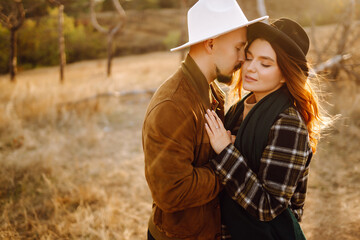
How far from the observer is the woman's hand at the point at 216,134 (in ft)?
5.61

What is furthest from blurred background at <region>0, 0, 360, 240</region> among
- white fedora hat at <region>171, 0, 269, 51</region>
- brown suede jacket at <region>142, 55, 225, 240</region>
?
brown suede jacket at <region>142, 55, 225, 240</region>

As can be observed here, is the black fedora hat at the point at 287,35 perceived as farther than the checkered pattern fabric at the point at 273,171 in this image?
Yes

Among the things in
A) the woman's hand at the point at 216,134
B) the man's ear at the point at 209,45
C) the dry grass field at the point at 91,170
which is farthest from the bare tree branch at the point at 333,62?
the woman's hand at the point at 216,134

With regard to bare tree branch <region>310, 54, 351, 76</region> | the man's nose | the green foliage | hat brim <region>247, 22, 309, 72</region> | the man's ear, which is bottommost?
the green foliage

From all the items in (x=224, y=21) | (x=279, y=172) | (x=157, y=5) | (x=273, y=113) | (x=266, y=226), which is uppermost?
(x=224, y=21)

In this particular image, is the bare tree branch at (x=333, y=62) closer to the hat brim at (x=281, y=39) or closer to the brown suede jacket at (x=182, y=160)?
the hat brim at (x=281, y=39)

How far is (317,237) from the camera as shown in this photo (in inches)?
119

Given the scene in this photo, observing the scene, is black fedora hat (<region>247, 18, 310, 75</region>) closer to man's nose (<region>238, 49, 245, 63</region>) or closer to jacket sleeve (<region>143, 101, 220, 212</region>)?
man's nose (<region>238, 49, 245, 63</region>)

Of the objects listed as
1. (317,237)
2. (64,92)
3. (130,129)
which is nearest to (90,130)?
(130,129)

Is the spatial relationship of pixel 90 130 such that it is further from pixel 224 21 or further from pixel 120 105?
pixel 224 21

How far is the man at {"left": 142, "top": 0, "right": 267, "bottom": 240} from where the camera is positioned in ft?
5.05

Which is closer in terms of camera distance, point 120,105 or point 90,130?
point 90,130

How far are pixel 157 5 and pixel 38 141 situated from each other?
1642 inches

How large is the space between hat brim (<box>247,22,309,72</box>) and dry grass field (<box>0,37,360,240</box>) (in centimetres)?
114
